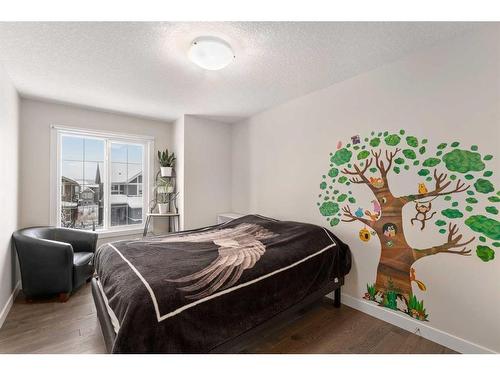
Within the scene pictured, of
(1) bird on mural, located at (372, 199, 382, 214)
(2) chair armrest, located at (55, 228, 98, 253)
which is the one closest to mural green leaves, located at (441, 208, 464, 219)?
(1) bird on mural, located at (372, 199, 382, 214)

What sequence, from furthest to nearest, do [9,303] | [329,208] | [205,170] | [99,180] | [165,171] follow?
Result: [205,170] → [165,171] → [99,180] → [329,208] → [9,303]

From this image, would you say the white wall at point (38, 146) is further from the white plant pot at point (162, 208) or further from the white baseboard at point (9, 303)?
the white plant pot at point (162, 208)

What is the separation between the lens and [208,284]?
1.43m

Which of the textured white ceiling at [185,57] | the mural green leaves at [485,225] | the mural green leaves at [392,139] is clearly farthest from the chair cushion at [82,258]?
the mural green leaves at [485,225]

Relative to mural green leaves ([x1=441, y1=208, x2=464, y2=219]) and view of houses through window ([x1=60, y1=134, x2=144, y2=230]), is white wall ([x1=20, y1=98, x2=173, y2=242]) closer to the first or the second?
view of houses through window ([x1=60, y1=134, x2=144, y2=230])

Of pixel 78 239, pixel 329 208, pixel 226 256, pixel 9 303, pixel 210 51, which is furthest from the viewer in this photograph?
pixel 78 239

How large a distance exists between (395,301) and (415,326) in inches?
8.4

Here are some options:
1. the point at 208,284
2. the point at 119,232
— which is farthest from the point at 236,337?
the point at 119,232

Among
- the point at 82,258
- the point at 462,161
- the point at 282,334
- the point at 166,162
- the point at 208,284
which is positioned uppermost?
the point at 166,162

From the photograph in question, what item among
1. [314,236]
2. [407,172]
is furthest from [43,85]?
[407,172]

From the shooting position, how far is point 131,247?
2.00 metres

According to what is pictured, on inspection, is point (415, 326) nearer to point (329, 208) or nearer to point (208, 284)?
point (329, 208)
